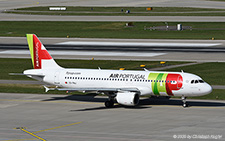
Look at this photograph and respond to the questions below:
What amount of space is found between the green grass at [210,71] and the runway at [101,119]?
13.4 meters

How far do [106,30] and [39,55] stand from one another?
83155mm

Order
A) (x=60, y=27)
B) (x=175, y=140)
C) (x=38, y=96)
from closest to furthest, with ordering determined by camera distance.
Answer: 1. (x=175, y=140)
2. (x=38, y=96)
3. (x=60, y=27)

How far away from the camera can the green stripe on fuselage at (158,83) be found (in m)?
63.3

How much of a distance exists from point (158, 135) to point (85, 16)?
136603 millimetres

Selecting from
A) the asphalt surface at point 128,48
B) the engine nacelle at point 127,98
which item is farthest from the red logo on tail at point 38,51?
the asphalt surface at point 128,48

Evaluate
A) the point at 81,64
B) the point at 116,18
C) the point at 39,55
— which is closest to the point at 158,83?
the point at 39,55

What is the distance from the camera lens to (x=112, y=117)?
59719mm

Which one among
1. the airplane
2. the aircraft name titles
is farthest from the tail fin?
the aircraft name titles

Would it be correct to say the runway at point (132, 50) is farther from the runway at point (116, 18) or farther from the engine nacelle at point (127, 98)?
the engine nacelle at point (127, 98)

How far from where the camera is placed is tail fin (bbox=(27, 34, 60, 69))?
70.6 m

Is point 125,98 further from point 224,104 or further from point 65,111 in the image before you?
point 224,104

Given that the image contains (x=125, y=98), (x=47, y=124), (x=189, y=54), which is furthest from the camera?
(x=189, y=54)

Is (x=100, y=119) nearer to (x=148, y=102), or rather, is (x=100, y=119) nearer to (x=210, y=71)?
(x=148, y=102)

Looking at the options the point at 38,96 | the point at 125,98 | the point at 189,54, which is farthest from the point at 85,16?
the point at 125,98
